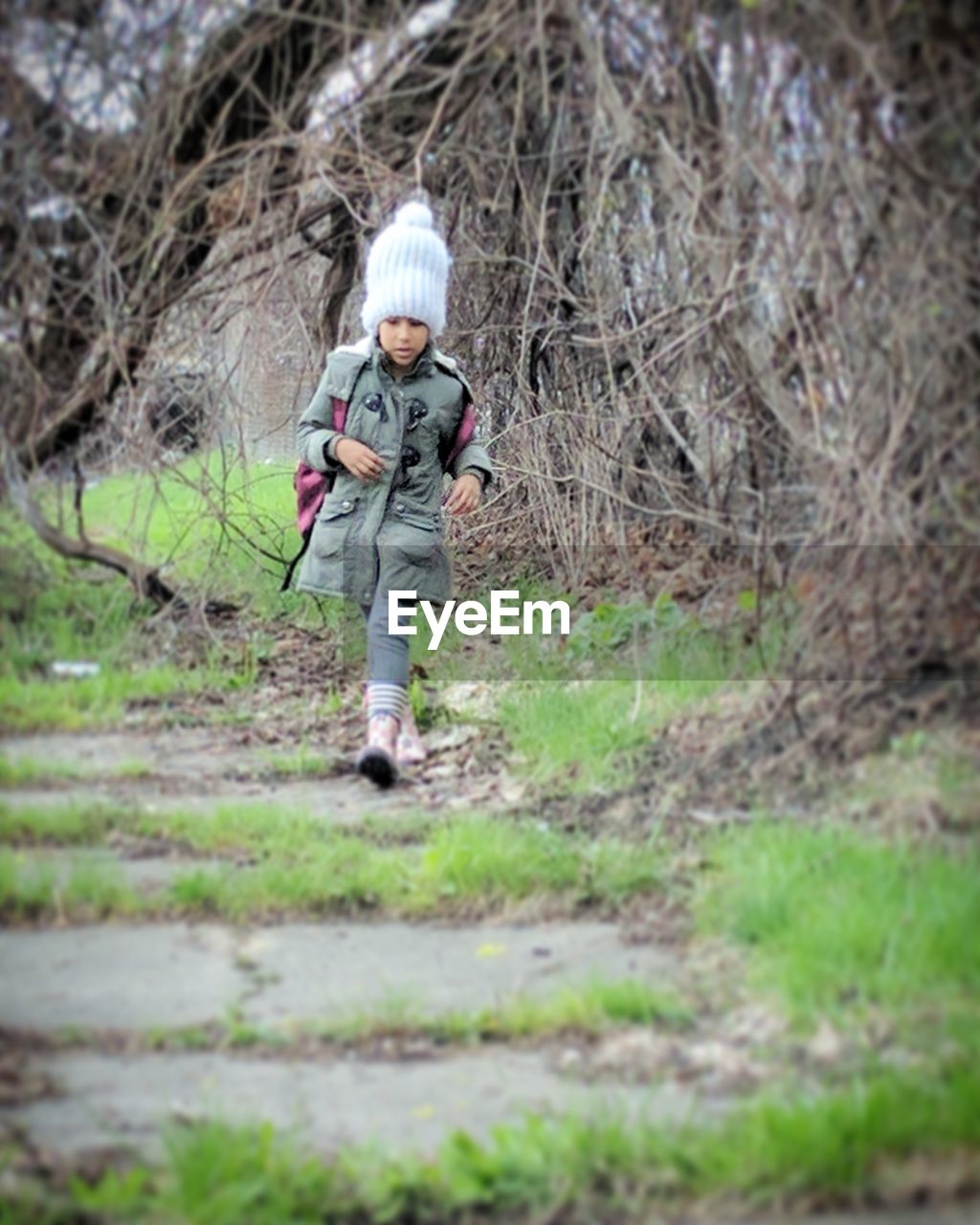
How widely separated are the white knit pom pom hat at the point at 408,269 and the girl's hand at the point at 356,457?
36cm

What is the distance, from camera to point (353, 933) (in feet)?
10.4

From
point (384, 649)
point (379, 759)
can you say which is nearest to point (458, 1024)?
point (379, 759)

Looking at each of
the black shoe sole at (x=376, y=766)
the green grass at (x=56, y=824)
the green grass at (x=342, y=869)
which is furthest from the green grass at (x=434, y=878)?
the black shoe sole at (x=376, y=766)

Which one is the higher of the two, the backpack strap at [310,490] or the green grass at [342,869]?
the backpack strap at [310,490]

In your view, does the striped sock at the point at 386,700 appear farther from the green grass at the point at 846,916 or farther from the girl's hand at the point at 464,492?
the green grass at the point at 846,916

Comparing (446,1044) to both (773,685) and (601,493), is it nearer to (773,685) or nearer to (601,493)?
(773,685)

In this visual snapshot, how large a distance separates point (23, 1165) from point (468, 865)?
1.26m

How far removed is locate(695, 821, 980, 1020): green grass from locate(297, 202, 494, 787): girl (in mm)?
1365

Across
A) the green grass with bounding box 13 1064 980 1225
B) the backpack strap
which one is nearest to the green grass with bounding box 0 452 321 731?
the backpack strap

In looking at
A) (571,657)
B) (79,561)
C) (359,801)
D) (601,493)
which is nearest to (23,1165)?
(359,801)

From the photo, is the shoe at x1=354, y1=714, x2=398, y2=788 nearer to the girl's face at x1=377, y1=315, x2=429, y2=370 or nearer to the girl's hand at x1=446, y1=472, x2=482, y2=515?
the girl's hand at x1=446, y1=472, x2=482, y2=515

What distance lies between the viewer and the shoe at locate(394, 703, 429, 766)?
4301mm

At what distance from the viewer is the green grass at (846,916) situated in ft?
8.84

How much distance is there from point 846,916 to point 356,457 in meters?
2.10
